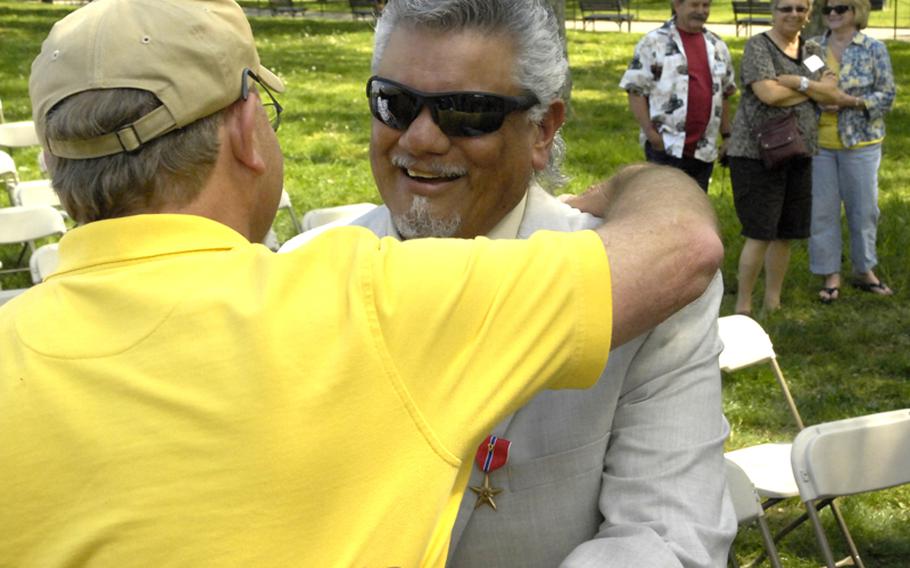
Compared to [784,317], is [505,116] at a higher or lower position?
higher

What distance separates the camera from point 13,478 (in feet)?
4.77

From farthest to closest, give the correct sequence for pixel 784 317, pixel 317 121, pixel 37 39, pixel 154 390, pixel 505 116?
pixel 37 39 < pixel 317 121 < pixel 784 317 < pixel 505 116 < pixel 154 390

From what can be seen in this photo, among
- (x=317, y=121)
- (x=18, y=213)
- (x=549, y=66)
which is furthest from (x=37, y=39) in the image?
(x=549, y=66)

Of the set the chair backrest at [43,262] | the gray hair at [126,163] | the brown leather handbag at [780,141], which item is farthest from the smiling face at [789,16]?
the gray hair at [126,163]

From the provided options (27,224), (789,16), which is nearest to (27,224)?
(27,224)

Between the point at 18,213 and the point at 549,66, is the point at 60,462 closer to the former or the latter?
the point at 549,66

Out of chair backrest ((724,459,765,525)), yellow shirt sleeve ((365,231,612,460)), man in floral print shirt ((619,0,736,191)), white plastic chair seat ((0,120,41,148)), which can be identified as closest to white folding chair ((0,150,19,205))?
white plastic chair seat ((0,120,41,148))

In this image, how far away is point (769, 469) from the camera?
4602 millimetres

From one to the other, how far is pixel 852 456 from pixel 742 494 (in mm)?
461

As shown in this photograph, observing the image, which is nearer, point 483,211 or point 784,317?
point 483,211

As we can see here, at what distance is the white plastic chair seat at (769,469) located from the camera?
441cm

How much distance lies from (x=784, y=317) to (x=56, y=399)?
704cm

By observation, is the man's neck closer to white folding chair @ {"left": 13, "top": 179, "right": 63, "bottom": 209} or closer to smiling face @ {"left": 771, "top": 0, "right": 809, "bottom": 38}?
smiling face @ {"left": 771, "top": 0, "right": 809, "bottom": 38}

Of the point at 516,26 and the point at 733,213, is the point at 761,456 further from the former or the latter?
the point at 733,213
